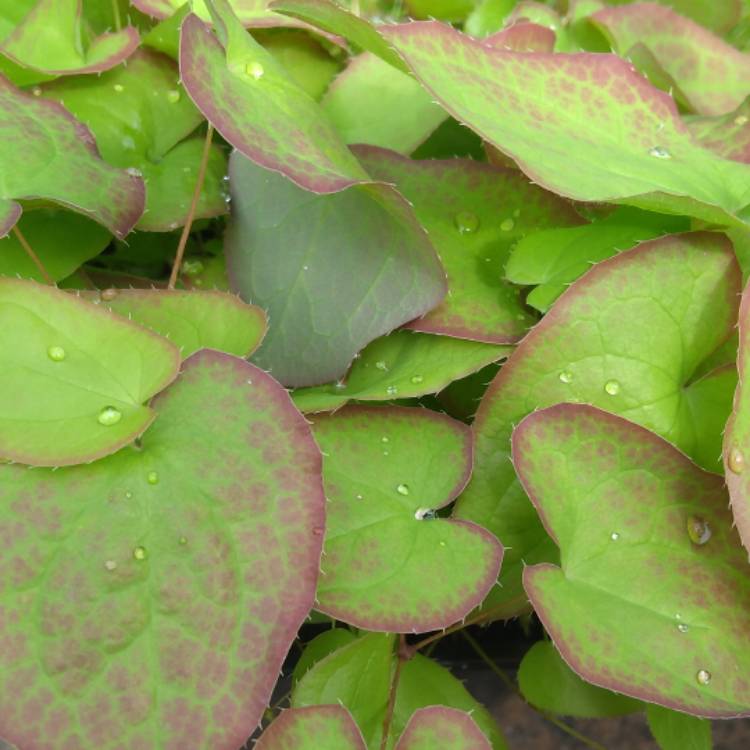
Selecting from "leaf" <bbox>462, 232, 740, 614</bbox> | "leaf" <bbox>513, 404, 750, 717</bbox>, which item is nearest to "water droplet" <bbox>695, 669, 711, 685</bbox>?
"leaf" <bbox>513, 404, 750, 717</bbox>

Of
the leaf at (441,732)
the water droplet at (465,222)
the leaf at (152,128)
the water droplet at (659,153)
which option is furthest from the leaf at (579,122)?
the leaf at (441,732)

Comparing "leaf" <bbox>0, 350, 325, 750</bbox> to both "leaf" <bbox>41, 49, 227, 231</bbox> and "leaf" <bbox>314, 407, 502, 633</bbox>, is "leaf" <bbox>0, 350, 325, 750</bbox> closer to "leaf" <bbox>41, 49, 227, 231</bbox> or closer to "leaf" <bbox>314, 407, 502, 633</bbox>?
"leaf" <bbox>314, 407, 502, 633</bbox>

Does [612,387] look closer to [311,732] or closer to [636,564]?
[636,564]

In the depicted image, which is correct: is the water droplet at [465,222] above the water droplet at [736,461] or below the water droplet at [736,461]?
below

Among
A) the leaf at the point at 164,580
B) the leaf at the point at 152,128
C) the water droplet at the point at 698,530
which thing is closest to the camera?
the leaf at the point at 164,580

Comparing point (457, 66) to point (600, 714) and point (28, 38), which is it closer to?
point (28, 38)

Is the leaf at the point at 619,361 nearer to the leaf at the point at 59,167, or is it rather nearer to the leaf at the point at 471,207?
the leaf at the point at 471,207
